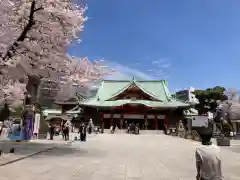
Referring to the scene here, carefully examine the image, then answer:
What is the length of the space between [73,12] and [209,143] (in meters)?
13.5

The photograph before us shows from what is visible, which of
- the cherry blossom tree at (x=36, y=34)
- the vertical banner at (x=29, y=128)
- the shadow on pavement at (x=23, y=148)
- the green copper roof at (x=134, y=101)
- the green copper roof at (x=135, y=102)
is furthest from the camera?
the green copper roof at (x=134, y=101)

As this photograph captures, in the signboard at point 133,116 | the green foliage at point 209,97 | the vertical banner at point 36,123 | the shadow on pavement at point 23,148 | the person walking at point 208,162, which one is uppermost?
the green foliage at point 209,97

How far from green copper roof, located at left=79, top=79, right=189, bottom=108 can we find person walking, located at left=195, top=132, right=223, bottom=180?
49.2 meters

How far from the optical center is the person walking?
4824 millimetres

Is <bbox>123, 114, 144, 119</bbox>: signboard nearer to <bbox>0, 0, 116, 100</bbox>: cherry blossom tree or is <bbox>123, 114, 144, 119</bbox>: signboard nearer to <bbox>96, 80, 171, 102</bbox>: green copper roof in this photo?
<bbox>96, 80, 171, 102</bbox>: green copper roof

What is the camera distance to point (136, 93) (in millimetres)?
60625

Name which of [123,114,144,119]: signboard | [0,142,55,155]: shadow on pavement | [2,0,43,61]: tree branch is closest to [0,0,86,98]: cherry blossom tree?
[2,0,43,61]: tree branch

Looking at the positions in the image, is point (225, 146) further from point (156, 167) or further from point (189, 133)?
point (156, 167)

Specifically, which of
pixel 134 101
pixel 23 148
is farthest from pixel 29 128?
pixel 134 101

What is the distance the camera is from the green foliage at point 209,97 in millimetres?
70875

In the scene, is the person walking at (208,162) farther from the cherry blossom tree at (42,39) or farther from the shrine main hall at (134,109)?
the shrine main hall at (134,109)

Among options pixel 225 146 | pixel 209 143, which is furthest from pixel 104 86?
pixel 209 143

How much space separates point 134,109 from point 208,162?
51.4 meters

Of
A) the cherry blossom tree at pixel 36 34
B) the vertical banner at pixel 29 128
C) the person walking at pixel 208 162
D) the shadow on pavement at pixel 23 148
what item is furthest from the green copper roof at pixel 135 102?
the person walking at pixel 208 162
